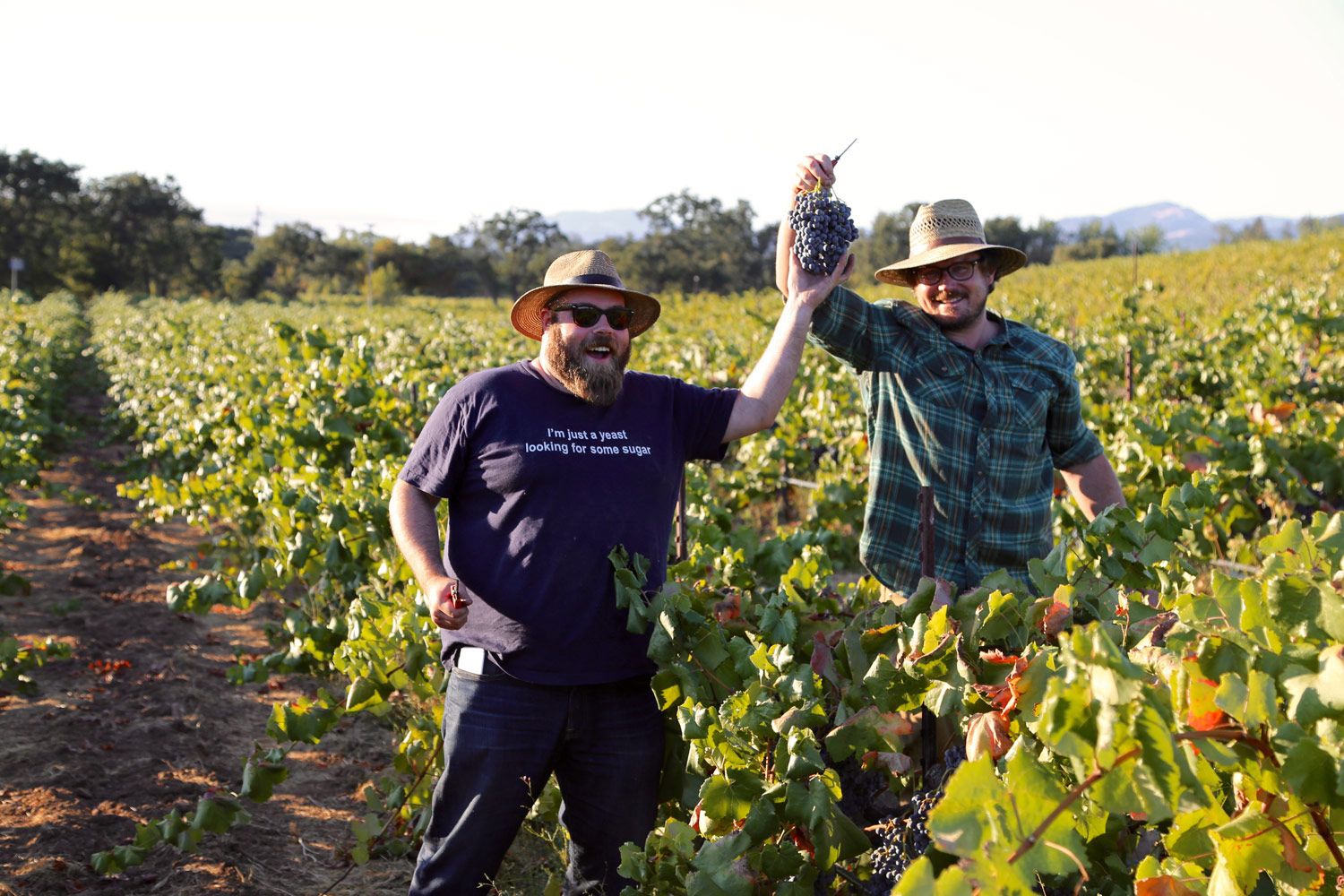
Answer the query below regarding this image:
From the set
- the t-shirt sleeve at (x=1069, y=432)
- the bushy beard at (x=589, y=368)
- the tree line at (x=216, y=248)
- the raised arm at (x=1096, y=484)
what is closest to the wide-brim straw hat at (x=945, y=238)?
the t-shirt sleeve at (x=1069, y=432)

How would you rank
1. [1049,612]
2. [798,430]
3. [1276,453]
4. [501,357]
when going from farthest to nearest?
[501,357] < [798,430] < [1276,453] < [1049,612]

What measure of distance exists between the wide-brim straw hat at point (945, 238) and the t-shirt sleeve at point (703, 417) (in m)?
0.79

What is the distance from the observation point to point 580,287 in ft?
8.64

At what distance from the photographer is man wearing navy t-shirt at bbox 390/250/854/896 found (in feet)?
7.96

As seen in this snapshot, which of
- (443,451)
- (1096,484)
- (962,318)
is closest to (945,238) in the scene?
(962,318)

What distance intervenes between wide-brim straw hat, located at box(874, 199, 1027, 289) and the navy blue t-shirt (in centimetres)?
103

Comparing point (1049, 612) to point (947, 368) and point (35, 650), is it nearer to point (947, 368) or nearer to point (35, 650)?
point (947, 368)

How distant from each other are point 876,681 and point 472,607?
44.9 inches

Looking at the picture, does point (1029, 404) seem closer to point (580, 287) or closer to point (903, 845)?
point (580, 287)

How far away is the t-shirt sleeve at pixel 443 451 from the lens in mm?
2502

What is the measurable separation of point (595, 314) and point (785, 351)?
50 centimetres

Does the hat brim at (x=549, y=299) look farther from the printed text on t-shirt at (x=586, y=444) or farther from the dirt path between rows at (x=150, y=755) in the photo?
the dirt path between rows at (x=150, y=755)

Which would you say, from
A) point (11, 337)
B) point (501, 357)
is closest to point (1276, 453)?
point (501, 357)

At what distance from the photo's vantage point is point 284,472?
5.51 m
